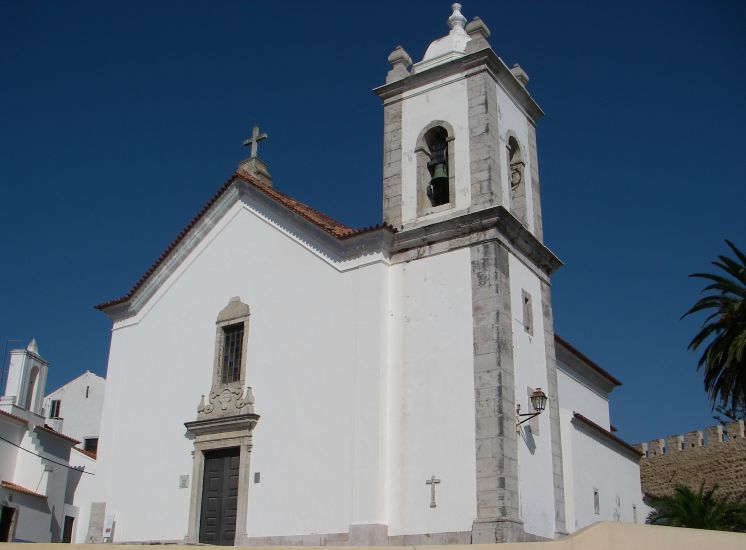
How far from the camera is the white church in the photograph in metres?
14.5

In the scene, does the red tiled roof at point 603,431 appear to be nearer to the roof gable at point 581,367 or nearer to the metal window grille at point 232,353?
the roof gable at point 581,367

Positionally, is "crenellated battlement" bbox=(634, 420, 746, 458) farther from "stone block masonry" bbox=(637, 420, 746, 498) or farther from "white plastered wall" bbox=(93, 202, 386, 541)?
"white plastered wall" bbox=(93, 202, 386, 541)

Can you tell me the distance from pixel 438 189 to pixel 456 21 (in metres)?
4.10

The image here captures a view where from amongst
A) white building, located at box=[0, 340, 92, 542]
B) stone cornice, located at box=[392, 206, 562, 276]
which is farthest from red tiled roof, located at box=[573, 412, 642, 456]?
white building, located at box=[0, 340, 92, 542]

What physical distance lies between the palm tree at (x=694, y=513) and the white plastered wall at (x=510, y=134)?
890 cm

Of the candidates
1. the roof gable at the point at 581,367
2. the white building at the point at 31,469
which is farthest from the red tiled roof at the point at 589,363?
the white building at the point at 31,469

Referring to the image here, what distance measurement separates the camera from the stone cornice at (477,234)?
15445 mm

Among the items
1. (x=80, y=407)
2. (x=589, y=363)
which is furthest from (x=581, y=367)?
(x=80, y=407)

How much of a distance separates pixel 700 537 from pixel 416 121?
9.80 metres

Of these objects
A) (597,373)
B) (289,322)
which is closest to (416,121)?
(289,322)

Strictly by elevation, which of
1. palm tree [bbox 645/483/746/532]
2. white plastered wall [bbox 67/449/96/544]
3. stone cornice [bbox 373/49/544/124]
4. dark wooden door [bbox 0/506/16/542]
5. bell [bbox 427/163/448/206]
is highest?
stone cornice [bbox 373/49/544/124]

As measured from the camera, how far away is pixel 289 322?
16.8 m

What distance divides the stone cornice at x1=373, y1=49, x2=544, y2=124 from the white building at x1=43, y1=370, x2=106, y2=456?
21513 mm

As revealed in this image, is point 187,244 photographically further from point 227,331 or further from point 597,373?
point 597,373
